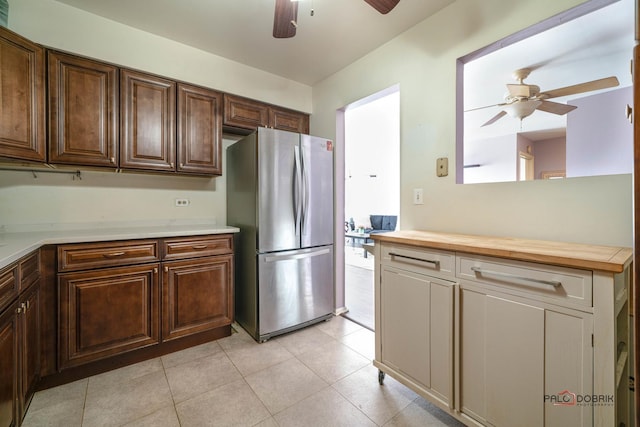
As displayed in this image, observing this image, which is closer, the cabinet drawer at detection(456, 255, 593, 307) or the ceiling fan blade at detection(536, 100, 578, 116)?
the cabinet drawer at detection(456, 255, 593, 307)

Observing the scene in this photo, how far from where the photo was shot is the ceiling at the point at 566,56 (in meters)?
2.01

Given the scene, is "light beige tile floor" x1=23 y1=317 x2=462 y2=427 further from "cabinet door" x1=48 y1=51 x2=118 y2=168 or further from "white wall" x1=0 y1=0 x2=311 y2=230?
"cabinet door" x1=48 y1=51 x2=118 y2=168

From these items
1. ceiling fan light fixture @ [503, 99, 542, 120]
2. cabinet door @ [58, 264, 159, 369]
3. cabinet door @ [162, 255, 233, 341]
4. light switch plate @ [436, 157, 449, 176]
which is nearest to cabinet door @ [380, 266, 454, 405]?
light switch plate @ [436, 157, 449, 176]

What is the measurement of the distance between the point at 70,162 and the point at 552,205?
10.1ft

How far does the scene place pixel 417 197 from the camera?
2.02 meters

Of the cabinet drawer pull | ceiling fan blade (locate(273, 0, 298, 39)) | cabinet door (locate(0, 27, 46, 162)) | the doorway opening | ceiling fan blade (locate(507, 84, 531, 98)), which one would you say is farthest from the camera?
the doorway opening

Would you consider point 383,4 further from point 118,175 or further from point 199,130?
point 118,175

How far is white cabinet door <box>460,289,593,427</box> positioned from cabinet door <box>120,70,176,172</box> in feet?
7.99

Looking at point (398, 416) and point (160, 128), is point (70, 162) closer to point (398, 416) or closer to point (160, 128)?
point (160, 128)

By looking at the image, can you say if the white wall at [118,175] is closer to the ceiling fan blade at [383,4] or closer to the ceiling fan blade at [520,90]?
the ceiling fan blade at [383,4]

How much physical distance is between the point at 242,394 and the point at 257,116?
2442 mm

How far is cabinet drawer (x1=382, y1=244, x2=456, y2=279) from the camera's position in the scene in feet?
4.42

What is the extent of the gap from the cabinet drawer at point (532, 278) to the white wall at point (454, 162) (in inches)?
19.8

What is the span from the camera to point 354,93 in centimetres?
258
